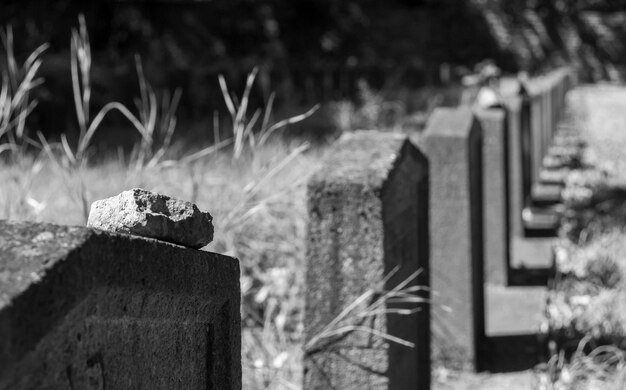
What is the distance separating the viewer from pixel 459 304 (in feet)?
18.8

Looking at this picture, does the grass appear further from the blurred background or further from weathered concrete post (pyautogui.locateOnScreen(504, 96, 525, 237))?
the blurred background

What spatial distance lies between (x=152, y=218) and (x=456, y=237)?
3.93 meters

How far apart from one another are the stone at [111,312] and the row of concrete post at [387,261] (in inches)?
52.9

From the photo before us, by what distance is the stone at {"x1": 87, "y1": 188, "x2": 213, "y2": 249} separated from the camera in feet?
6.73

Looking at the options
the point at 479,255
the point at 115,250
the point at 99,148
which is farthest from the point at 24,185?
the point at 99,148

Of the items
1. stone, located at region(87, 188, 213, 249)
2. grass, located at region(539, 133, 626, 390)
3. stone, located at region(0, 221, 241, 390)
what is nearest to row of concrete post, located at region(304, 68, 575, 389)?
grass, located at region(539, 133, 626, 390)

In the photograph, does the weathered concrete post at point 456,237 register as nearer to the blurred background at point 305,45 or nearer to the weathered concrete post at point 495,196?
the weathered concrete post at point 495,196

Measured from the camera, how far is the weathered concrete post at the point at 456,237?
5695 mm

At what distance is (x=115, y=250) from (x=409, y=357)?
8.71 ft

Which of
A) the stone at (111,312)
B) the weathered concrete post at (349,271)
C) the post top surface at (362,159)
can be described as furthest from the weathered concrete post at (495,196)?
the stone at (111,312)

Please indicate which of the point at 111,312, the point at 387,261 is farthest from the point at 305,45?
the point at 111,312

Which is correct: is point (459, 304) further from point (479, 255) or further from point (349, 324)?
point (349, 324)

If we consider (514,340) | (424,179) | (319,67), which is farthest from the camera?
(319,67)

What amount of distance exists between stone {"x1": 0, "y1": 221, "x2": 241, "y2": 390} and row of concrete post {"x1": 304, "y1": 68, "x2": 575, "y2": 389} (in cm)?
134
